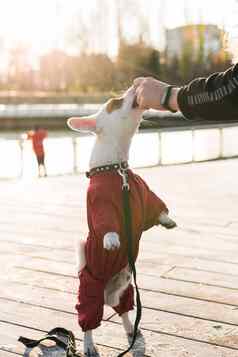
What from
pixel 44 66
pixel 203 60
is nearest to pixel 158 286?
pixel 203 60

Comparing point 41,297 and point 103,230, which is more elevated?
point 103,230

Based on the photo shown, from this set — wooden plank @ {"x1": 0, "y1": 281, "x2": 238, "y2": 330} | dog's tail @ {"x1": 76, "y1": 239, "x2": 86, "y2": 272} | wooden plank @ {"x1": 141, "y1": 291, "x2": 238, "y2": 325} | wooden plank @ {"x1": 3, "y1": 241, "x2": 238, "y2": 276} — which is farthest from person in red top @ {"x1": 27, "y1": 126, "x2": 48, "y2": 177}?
dog's tail @ {"x1": 76, "y1": 239, "x2": 86, "y2": 272}

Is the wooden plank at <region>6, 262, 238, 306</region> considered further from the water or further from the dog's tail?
the water

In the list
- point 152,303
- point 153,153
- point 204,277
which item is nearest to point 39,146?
point 153,153

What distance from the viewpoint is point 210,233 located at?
4926mm

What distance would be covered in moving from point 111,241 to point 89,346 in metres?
0.65

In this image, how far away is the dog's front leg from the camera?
258 cm

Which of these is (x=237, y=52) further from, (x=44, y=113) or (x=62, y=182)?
(x=44, y=113)

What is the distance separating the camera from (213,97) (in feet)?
5.37

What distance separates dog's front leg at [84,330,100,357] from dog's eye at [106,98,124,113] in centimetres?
111

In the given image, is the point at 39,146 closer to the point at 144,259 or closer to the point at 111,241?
the point at 144,259

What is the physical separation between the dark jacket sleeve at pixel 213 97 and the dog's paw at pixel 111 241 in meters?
0.78

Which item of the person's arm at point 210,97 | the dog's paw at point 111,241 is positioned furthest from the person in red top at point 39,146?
the person's arm at point 210,97

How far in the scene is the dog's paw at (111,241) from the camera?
229 cm
